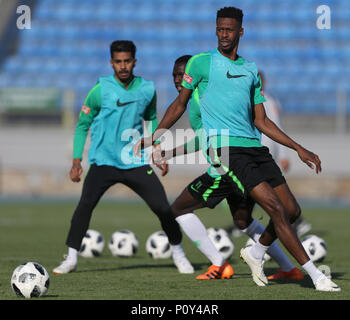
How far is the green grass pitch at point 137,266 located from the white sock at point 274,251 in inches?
6.9

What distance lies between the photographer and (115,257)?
10602 mm

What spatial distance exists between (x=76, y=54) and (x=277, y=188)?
20.7m

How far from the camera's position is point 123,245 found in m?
10.5

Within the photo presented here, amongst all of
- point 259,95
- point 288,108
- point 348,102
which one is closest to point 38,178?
point 288,108

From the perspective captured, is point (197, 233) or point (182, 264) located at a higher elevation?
point (197, 233)

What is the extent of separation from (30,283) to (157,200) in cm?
238

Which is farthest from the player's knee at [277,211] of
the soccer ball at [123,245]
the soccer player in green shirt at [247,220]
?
the soccer ball at [123,245]

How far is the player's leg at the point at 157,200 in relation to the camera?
8.66m

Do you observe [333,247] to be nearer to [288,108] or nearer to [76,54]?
[288,108]

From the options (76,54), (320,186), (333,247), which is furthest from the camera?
(76,54)

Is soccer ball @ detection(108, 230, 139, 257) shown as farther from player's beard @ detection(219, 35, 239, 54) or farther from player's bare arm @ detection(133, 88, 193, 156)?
player's beard @ detection(219, 35, 239, 54)

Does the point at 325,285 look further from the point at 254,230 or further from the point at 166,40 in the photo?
the point at 166,40

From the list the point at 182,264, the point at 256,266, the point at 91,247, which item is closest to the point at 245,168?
the point at 256,266

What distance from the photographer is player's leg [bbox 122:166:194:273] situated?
8664mm
